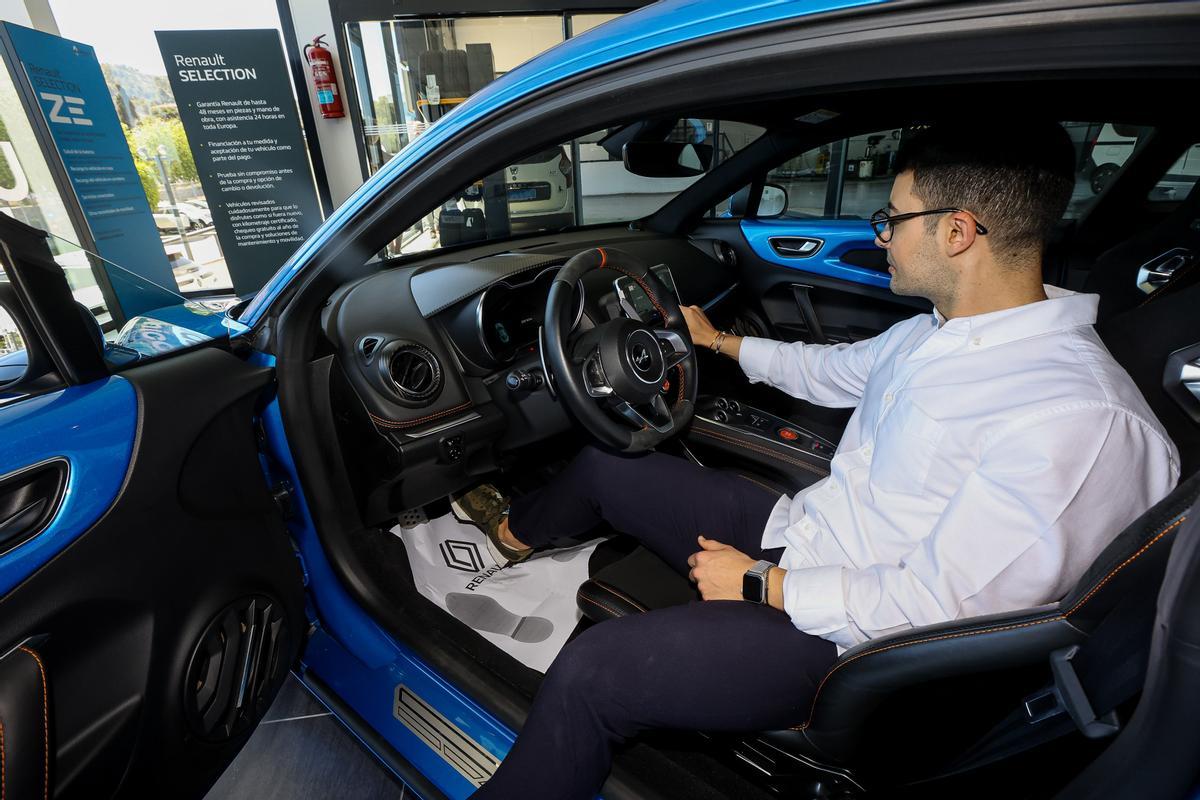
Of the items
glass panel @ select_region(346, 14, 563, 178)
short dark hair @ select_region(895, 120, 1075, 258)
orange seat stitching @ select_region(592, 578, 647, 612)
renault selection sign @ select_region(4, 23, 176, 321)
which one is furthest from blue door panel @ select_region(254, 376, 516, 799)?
glass panel @ select_region(346, 14, 563, 178)

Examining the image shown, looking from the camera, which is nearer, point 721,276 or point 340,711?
point 340,711

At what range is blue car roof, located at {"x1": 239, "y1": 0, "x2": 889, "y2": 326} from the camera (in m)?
0.58

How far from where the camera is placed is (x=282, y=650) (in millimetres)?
1189

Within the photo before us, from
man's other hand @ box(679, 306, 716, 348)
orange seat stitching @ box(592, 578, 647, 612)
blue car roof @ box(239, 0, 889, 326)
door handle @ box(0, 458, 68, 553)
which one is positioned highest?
blue car roof @ box(239, 0, 889, 326)

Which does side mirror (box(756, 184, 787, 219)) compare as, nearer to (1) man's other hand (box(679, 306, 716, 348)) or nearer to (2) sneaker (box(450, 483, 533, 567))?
(1) man's other hand (box(679, 306, 716, 348))

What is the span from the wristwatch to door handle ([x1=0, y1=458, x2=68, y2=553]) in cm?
105

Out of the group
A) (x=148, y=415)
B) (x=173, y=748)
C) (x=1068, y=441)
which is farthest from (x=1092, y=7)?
(x=173, y=748)

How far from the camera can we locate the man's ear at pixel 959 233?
37.1 inches

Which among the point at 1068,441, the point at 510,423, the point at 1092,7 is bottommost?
the point at 510,423

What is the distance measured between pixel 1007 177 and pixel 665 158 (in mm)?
1443

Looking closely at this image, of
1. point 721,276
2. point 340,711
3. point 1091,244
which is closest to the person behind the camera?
point 340,711

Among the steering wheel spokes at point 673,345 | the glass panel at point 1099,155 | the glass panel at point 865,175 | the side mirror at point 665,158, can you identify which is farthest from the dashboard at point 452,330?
the glass panel at point 1099,155

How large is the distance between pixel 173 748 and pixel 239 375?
64 cm

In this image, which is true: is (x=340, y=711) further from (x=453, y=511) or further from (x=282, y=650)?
(x=453, y=511)
